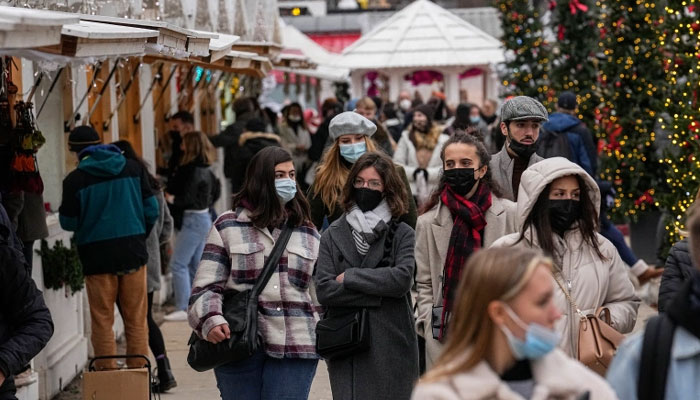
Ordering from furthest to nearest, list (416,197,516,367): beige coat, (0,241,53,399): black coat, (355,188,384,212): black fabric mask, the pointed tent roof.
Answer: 1. the pointed tent roof
2. (355,188,384,212): black fabric mask
3. (416,197,516,367): beige coat
4. (0,241,53,399): black coat

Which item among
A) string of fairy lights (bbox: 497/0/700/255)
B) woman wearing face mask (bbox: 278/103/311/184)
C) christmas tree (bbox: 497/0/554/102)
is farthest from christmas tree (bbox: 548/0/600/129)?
woman wearing face mask (bbox: 278/103/311/184)

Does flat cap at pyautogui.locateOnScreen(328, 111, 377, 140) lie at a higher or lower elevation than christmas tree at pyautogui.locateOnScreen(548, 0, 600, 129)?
lower

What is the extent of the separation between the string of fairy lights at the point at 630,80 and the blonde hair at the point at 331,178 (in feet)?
12.9

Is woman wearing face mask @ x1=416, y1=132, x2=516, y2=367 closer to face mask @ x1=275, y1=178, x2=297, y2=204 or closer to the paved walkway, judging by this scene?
face mask @ x1=275, y1=178, x2=297, y2=204

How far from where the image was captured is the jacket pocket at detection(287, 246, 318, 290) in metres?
6.95

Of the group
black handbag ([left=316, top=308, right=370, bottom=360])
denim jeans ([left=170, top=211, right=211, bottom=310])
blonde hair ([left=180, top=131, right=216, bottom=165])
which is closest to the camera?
black handbag ([left=316, top=308, right=370, bottom=360])

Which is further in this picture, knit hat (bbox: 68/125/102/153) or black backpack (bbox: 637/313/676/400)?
knit hat (bbox: 68/125/102/153)

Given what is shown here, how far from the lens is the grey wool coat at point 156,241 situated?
33.9ft

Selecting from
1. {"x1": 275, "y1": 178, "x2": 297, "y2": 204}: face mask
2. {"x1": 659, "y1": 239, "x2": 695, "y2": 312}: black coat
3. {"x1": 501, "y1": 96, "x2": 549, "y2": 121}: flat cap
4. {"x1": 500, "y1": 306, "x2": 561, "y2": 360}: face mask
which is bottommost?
{"x1": 659, "y1": 239, "x2": 695, "y2": 312}: black coat

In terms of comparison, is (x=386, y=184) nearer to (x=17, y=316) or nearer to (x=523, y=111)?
(x=523, y=111)

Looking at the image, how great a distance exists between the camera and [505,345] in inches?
143

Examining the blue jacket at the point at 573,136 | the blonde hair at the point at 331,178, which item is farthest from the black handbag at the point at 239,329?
the blue jacket at the point at 573,136

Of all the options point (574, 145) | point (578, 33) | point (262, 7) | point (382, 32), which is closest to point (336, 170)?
point (574, 145)

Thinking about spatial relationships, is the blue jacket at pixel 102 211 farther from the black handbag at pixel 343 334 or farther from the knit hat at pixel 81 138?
the black handbag at pixel 343 334
